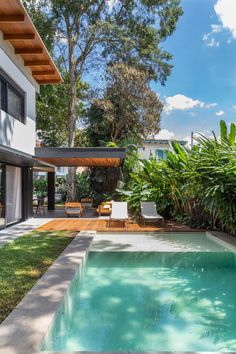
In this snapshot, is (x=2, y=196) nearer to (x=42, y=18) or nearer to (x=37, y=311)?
(x=37, y=311)

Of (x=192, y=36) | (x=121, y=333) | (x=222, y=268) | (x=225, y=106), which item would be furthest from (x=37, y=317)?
(x=225, y=106)

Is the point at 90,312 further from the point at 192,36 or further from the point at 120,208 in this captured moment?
the point at 192,36

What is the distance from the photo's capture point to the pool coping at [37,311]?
3741 millimetres

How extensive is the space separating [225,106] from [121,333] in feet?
103

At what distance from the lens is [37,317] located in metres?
4.46

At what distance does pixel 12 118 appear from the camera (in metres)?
12.7

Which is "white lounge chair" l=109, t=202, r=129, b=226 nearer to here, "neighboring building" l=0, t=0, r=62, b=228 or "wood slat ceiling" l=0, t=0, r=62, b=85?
"neighboring building" l=0, t=0, r=62, b=228

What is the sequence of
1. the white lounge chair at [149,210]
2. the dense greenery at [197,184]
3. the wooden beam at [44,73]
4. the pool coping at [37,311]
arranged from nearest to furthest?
the pool coping at [37,311] → the dense greenery at [197,184] → the white lounge chair at [149,210] → the wooden beam at [44,73]

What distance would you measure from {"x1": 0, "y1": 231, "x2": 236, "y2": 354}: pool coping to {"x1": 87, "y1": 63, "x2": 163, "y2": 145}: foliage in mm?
17675

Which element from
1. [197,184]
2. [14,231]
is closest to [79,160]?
[14,231]

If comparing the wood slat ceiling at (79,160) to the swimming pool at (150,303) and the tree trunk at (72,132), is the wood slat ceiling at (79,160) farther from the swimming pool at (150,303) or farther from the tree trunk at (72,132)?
the swimming pool at (150,303)

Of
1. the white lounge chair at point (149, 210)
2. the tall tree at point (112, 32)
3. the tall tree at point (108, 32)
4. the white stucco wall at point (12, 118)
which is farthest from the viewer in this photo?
the tall tree at point (112, 32)

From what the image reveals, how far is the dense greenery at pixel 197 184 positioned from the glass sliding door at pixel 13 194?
5.95 metres

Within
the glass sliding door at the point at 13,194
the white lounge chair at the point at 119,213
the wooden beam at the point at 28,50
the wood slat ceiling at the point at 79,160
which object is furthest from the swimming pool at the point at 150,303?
the wooden beam at the point at 28,50
